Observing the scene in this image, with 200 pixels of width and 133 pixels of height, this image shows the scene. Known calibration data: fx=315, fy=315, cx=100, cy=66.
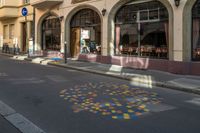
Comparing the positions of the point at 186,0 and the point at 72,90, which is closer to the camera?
the point at 72,90

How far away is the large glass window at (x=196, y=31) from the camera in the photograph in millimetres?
13320

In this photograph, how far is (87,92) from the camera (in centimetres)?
963

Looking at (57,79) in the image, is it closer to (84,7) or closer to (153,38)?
(153,38)

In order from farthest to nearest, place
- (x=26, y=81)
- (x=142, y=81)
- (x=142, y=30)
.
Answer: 1. (x=142, y=30)
2. (x=142, y=81)
3. (x=26, y=81)

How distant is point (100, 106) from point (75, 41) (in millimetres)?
14574

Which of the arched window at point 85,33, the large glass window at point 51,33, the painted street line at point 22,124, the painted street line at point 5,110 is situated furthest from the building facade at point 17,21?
the painted street line at point 22,124

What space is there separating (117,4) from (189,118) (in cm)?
1155

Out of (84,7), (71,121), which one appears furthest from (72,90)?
(84,7)

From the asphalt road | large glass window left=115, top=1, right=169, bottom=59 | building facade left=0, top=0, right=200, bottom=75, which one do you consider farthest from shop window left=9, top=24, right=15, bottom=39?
the asphalt road

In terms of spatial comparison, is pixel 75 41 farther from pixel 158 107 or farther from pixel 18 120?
pixel 18 120

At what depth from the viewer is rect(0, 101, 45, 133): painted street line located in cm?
573

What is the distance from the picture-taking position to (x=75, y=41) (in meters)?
21.9

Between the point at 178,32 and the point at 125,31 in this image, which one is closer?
the point at 178,32

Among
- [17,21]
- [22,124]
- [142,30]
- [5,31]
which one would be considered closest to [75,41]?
[142,30]
